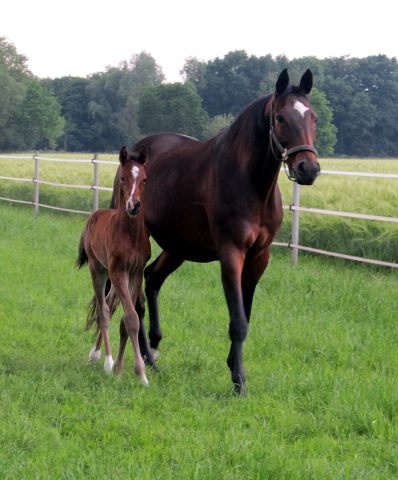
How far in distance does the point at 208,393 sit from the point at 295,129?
1.76 meters

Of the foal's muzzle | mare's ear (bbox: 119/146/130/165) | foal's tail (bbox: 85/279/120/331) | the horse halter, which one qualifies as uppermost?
the horse halter

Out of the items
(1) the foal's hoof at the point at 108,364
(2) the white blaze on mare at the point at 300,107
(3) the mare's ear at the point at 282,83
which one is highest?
(3) the mare's ear at the point at 282,83

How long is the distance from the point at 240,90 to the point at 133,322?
231ft

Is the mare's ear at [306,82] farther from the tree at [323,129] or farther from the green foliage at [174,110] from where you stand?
the green foliage at [174,110]

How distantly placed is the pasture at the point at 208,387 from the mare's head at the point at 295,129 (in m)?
1.38

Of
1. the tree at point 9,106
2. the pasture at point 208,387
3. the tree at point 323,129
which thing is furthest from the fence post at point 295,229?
the tree at point 9,106

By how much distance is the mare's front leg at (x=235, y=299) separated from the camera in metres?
3.89

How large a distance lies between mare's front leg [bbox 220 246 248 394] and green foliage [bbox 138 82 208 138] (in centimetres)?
6322

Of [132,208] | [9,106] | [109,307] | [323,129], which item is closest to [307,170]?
[132,208]

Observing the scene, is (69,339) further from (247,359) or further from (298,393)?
(298,393)

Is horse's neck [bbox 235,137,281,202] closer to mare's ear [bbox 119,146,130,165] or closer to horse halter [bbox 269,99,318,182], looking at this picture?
horse halter [bbox 269,99,318,182]

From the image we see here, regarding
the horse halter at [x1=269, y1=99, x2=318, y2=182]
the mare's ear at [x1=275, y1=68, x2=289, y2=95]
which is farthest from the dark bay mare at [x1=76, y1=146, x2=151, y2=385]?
the mare's ear at [x1=275, y1=68, x2=289, y2=95]

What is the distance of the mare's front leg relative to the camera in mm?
3895

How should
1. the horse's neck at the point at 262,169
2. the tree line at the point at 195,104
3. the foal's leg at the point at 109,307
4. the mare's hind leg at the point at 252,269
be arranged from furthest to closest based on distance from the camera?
the tree line at the point at 195,104
the foal's leg at the point at 109,307
the mare's hind leg at the point at 252,269
the horse's neck at the point at 262,169
